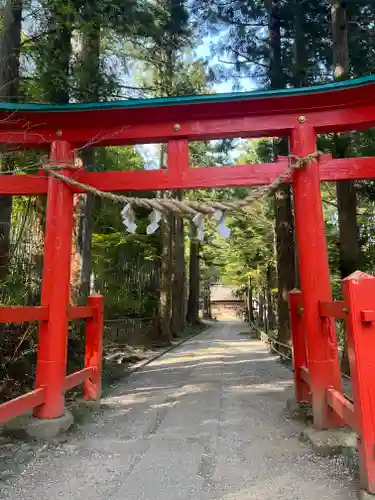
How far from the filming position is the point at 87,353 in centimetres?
614

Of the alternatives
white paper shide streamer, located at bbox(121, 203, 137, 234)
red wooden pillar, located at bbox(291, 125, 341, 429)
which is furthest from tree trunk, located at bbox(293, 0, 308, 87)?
white paper shide streamer, located at bbox(121, 203, 137, 234)

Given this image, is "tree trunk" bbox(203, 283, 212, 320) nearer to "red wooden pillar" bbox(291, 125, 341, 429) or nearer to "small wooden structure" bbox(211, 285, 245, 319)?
"small wooden structure" bbox(211, 285, 245, 319)

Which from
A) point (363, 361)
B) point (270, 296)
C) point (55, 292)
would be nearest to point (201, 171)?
point (55, 292)

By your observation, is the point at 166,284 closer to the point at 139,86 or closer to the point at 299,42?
the point at 139,86

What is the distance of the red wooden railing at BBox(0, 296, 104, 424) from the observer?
159 inches

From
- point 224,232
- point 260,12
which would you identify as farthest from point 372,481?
point 260,12

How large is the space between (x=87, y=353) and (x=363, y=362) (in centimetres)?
429

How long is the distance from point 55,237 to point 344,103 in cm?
397

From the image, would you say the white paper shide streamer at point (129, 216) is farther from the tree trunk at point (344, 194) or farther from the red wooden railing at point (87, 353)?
the tree trunk at point (344, 194)

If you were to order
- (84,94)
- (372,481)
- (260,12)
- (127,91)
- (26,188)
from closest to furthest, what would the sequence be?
(372,481), (26,188), (84,94), (127,91), (260,12)

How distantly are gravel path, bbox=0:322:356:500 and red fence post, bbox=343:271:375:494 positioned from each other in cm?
39

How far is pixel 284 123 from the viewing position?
200 inches

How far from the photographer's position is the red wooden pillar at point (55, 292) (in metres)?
4.81

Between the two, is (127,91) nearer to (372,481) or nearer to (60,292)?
(60,292)
